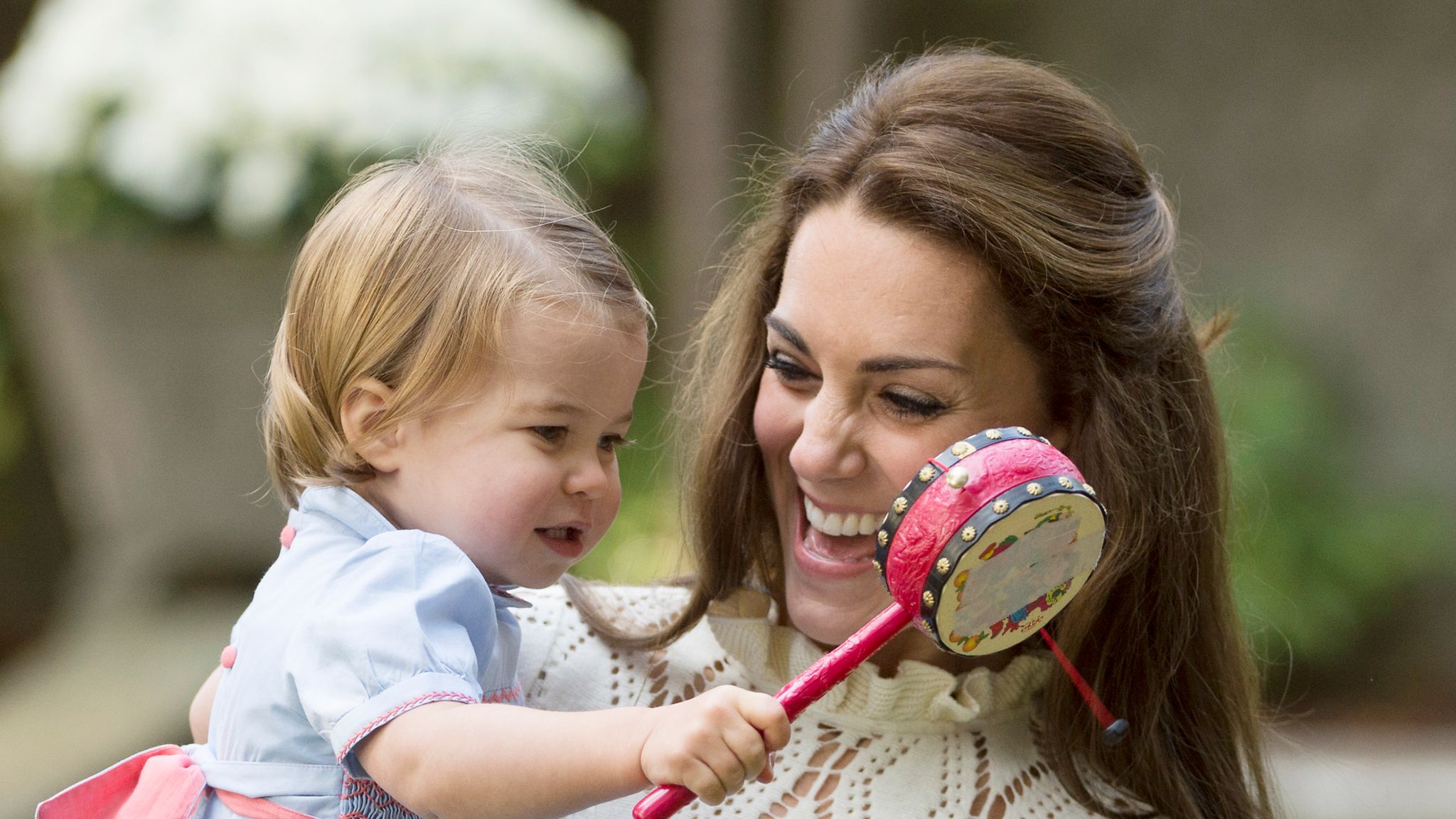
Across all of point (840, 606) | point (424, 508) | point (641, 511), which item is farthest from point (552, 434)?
point (641, 511)

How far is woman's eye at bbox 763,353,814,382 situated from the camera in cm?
206

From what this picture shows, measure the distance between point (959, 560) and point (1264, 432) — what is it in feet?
13.5

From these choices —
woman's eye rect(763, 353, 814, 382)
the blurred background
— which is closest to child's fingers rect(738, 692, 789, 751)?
woman's eye rect(763, 353, 814, 382)

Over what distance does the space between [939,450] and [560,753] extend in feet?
2.60

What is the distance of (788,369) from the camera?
2.08m

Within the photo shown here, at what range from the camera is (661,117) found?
5695 millimetres

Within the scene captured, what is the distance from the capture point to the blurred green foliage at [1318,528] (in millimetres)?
5148

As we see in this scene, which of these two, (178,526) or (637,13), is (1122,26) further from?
(178,526)

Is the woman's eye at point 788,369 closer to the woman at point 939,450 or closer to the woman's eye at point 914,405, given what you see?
the woman at point 939,450

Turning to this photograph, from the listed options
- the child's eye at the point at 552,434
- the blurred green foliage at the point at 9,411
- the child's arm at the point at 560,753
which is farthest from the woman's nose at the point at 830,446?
the blurred green foliage at the point at 9,411

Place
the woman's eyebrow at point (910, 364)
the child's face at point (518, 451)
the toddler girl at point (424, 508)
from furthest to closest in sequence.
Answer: the woman's eyebrow at point (910, 364) → the child's face at point (518, 451) → the toddler girl at point (424, 508)

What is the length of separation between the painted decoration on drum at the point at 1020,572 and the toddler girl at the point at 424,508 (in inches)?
13.2

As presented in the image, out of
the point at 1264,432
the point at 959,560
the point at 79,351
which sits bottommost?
the point at 79,351

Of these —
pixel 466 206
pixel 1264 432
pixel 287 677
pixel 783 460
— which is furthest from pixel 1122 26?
pixel 287 677
